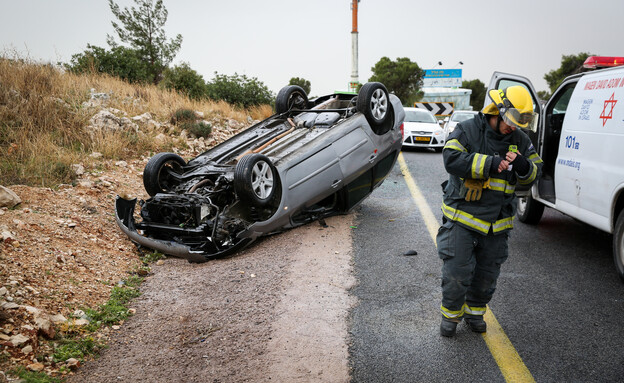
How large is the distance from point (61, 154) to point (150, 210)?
3.04m

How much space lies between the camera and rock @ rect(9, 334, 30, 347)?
3198mm

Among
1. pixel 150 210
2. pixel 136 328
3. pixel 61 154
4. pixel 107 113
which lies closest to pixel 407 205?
pixel 150 210

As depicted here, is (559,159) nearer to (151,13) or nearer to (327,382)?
(327,382)

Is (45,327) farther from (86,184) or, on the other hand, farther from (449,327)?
(86,184)

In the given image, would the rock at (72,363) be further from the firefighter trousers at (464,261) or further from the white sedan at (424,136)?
the white sedan at (424,136)

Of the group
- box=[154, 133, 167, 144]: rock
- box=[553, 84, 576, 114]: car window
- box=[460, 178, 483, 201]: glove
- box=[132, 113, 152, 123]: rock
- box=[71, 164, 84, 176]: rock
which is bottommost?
box=[71, 164, 84, 176]: rock

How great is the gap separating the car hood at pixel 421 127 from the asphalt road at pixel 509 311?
8287 millimetres

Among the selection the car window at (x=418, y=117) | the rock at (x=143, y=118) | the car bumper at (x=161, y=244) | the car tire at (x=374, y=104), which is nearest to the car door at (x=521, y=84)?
the car tire at (x=374, y=104)

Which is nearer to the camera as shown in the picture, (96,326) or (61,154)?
(96,326)

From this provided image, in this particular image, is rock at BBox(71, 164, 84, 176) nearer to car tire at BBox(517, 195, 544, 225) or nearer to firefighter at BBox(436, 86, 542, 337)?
firefighter at BBox(436, 86, 542, 337)

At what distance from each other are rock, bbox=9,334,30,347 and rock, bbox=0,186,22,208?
285 centimetres

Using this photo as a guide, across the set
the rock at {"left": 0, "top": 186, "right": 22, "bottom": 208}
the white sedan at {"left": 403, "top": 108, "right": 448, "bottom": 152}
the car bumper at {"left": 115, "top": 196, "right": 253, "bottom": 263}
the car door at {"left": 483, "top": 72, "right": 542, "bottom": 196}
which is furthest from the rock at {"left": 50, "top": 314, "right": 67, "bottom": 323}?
the white sedan at {"left": 403, "top": 108, "right": 448, "bottom": 152}

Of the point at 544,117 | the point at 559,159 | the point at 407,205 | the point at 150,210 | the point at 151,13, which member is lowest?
the point at 407,205

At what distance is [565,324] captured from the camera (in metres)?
3.78
